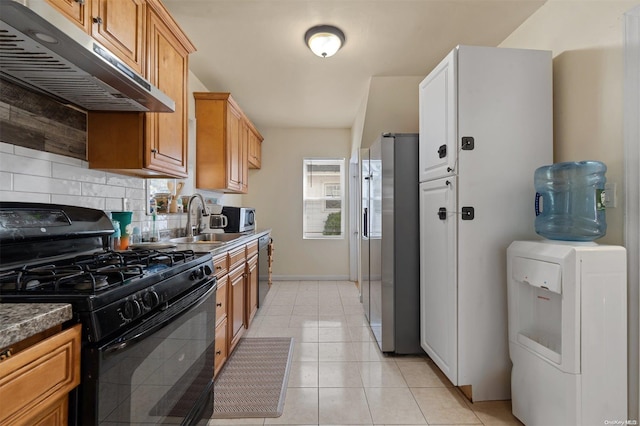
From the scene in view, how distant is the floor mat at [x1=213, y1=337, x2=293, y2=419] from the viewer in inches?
73.6

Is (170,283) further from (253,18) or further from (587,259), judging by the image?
(253,18)

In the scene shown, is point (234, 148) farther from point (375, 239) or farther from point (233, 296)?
point (375, 239)

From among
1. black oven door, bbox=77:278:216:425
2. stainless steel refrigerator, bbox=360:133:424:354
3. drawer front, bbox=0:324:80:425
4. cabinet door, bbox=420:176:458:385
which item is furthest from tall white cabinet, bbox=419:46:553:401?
drawer front, bbox=0:324:80:425

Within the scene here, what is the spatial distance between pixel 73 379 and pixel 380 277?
87.5 inches

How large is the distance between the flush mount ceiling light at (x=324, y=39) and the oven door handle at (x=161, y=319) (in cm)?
206

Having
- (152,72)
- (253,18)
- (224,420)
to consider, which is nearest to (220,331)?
(224,420)

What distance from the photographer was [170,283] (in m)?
1.24

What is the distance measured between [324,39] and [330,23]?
0.14 meters

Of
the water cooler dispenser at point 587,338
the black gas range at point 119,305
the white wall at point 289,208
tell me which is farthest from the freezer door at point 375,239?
the white wall at point 289,208

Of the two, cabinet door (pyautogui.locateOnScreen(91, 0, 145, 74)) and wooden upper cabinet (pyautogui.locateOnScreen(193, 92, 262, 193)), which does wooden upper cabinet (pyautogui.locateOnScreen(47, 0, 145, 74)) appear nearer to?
cabinet door (pyautogui.locateOnScreen(91, 0, 145, 74))

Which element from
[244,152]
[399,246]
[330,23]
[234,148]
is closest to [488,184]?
[399,246]

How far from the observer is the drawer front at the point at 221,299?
215 cm

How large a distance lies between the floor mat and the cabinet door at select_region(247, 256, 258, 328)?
311 millimetres

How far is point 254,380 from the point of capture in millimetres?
2191
